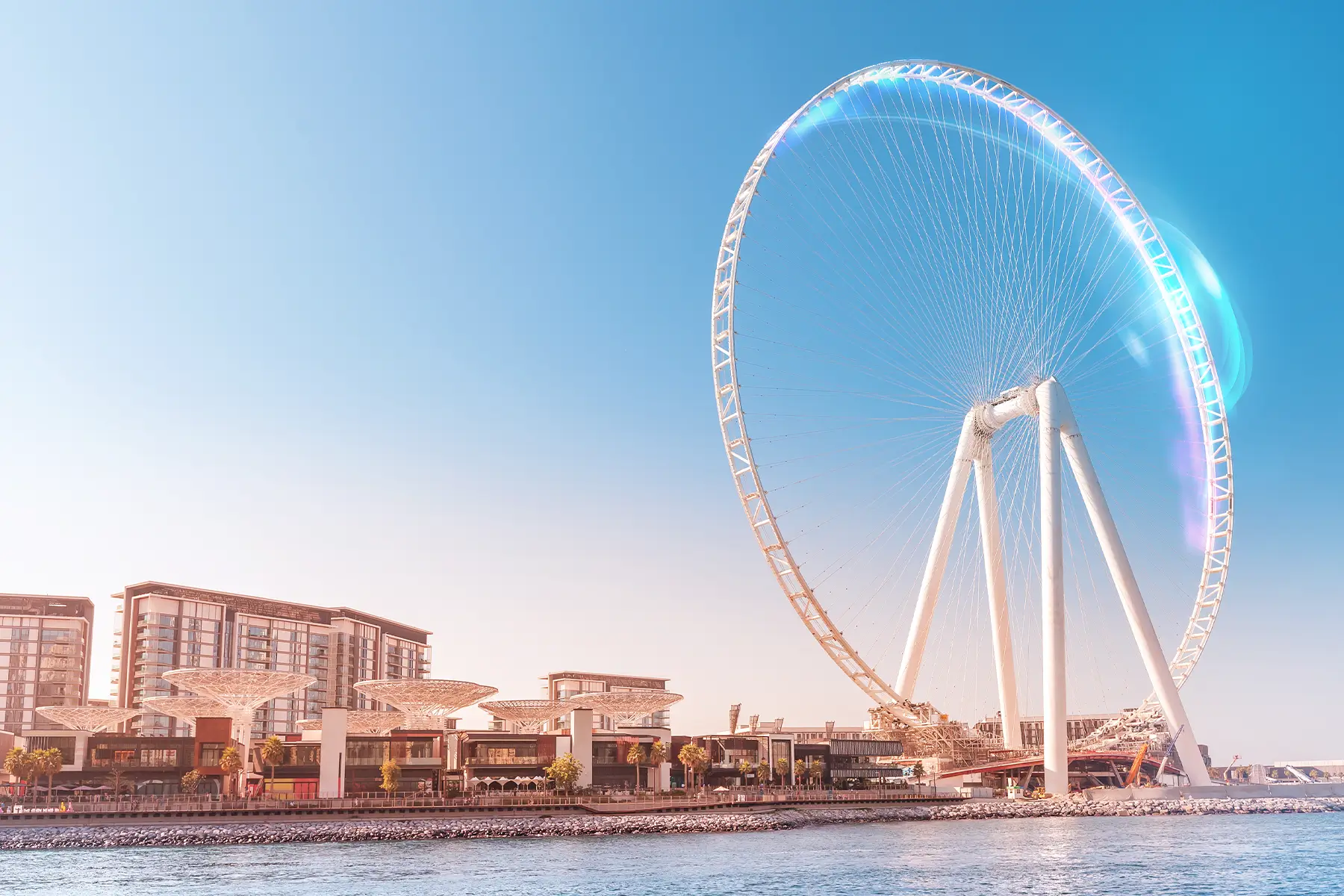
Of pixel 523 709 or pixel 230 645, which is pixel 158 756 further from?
pixel 230 645

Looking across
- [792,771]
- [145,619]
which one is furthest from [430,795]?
[145,619]

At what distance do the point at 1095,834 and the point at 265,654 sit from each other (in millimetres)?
134251

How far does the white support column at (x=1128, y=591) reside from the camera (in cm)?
9194

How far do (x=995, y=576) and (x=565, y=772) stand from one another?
37.9 m

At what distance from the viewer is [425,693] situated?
11919 cm

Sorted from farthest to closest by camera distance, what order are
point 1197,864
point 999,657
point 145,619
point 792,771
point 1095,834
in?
1. point 145,619
2. point 792,771
3. point 999,657
4. point 1095,834
5. point 1197,864

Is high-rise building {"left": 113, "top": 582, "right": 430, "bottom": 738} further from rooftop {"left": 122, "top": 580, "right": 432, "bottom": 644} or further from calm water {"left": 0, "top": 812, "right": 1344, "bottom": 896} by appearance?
calm water {"left": 0, "top": 812, "right": 1344, "bottom": 896}

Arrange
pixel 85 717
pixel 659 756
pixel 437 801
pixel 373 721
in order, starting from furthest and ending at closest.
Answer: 1. pixel 373 721
2. pixel 85 717
3. pixel 659 756
4. pixel 437 801

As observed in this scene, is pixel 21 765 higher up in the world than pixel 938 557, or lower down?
lower down

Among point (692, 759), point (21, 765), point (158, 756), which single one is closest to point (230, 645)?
point (158, 756)

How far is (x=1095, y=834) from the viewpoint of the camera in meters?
77.1

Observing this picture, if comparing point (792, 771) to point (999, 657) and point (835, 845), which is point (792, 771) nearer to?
point (999, 657)

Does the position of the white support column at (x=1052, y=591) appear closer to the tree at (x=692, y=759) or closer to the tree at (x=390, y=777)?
the tree at (x=692, y=759)

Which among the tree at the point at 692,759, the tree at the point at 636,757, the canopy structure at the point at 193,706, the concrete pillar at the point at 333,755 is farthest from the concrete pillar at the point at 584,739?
the canopy structure at the point at 193,706
